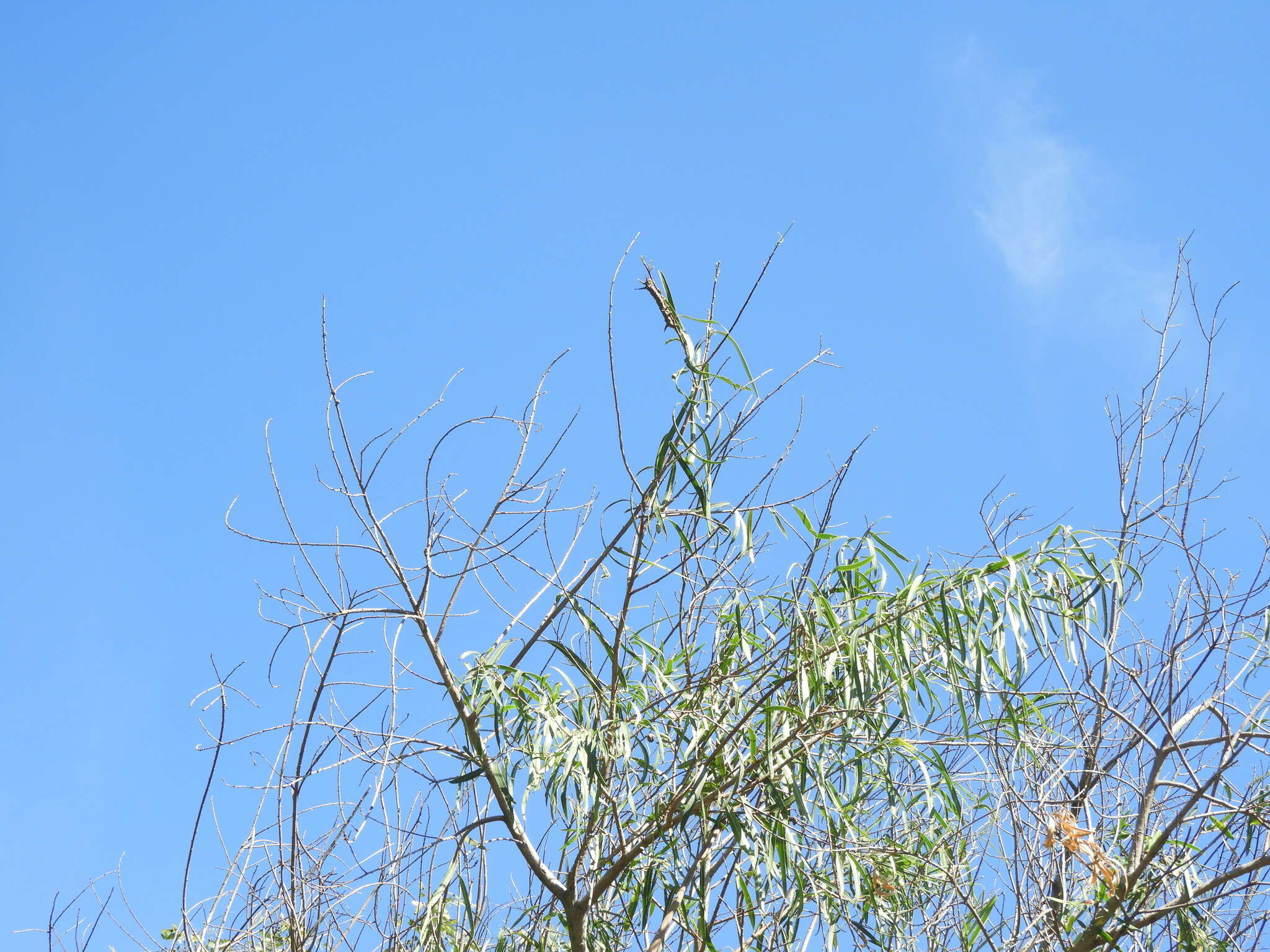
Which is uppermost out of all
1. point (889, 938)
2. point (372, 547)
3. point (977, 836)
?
point (372, 547)

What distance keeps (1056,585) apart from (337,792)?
1.41 m

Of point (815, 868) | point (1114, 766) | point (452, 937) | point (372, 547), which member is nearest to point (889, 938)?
point (815, 868)

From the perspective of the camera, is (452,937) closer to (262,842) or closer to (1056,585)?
(262,842)

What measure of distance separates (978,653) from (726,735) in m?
0.46

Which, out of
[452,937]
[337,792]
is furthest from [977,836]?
[337,792]

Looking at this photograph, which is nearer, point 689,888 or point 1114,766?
point 689,888

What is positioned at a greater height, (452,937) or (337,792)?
(337,792)

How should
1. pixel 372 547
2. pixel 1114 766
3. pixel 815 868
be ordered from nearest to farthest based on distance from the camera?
1. pixel 372 547
2. pixel 815 868
3. pixel 1114 766

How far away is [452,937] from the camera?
2.32m

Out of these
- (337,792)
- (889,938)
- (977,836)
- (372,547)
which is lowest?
(889,938)

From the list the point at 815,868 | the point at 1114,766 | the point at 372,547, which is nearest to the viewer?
the point at 372,547

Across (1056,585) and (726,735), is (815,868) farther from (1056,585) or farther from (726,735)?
(1056,585)

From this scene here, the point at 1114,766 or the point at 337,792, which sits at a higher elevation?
the point at 337,792

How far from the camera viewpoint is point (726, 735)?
1845 mm
